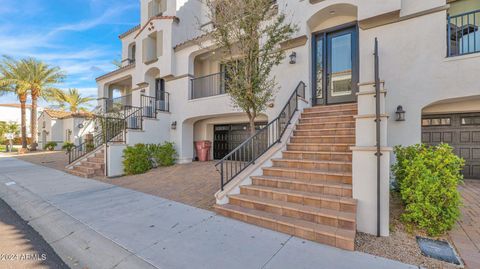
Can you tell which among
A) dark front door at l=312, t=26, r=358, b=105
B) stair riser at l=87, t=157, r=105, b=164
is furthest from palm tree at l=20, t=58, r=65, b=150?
dark front door at l=312, t=26, r=358, b=105

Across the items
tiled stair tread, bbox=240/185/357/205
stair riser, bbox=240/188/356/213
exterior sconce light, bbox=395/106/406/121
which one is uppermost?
exterior sconce light, bbox=395/106/406/121

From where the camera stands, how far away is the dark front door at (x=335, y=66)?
7.59 m

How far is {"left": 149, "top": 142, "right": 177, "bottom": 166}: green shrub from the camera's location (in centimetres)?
1005

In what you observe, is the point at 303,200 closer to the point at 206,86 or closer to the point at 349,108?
the point at 349,108

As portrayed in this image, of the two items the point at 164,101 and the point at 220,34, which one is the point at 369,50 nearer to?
the point at 220,34

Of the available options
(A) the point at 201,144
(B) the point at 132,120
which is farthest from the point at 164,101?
(A) the point at 201,144

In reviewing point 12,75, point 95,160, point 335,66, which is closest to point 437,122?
point 335,66

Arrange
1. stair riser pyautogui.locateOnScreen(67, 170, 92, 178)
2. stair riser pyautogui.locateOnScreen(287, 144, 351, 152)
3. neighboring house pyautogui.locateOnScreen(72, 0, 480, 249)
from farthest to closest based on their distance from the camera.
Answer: stair riser pyautogui.locateOnScreen(67, 170, 92, 178) → stair riser pyautogui.locateOnScreen(287, 144, 351, 152) → neighboring house pyautogui.locateOnScreen(72, 0, 480, 249)

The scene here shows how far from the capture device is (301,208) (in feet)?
12.9

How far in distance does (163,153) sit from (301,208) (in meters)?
7.84

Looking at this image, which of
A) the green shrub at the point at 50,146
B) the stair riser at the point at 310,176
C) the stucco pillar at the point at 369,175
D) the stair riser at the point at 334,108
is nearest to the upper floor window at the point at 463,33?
the stair riser at the point at 334,108

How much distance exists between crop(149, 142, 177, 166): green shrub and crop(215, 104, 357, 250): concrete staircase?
6.39 m

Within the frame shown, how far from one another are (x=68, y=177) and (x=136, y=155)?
2.64 m

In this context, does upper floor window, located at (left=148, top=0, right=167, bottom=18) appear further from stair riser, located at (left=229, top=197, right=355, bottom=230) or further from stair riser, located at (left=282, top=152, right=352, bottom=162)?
stair riser, located at (left=229, top=197, right=355, bottom=230)
